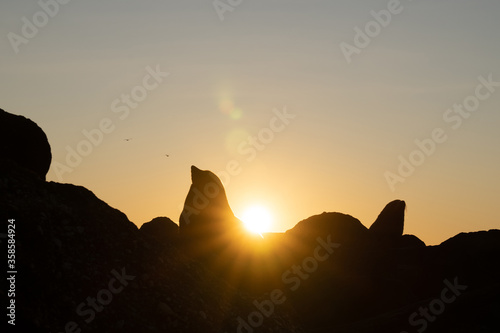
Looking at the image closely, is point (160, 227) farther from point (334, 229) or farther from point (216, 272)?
point (216, 272)

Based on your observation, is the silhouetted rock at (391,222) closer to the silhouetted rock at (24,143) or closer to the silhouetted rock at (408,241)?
the silhouetted rock at (408,241)

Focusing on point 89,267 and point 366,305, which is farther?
point 366,305

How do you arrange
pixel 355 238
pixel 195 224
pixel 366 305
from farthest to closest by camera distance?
pixel 355 238, pixel 366 305, pixel 195 224

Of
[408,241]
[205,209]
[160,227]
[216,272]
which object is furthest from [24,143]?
[408,241]

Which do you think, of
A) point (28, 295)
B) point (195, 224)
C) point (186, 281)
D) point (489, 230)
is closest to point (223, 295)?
point (186, 281)

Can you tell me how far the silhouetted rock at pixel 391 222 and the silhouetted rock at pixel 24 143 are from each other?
38.6 metres

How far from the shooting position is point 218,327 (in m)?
25.9

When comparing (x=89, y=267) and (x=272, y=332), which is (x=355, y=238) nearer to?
(x=272, y=332)

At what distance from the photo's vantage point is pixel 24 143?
30938 mm

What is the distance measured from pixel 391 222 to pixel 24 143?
137ft

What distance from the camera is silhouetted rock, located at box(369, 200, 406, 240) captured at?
61.9 meters

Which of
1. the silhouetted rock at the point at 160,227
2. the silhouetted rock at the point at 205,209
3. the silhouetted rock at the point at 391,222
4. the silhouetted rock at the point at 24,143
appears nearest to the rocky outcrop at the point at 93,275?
the silhouetted rock at the point at 24,143

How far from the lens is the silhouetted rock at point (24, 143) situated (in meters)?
30.2

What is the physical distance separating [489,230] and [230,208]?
83.0ft
